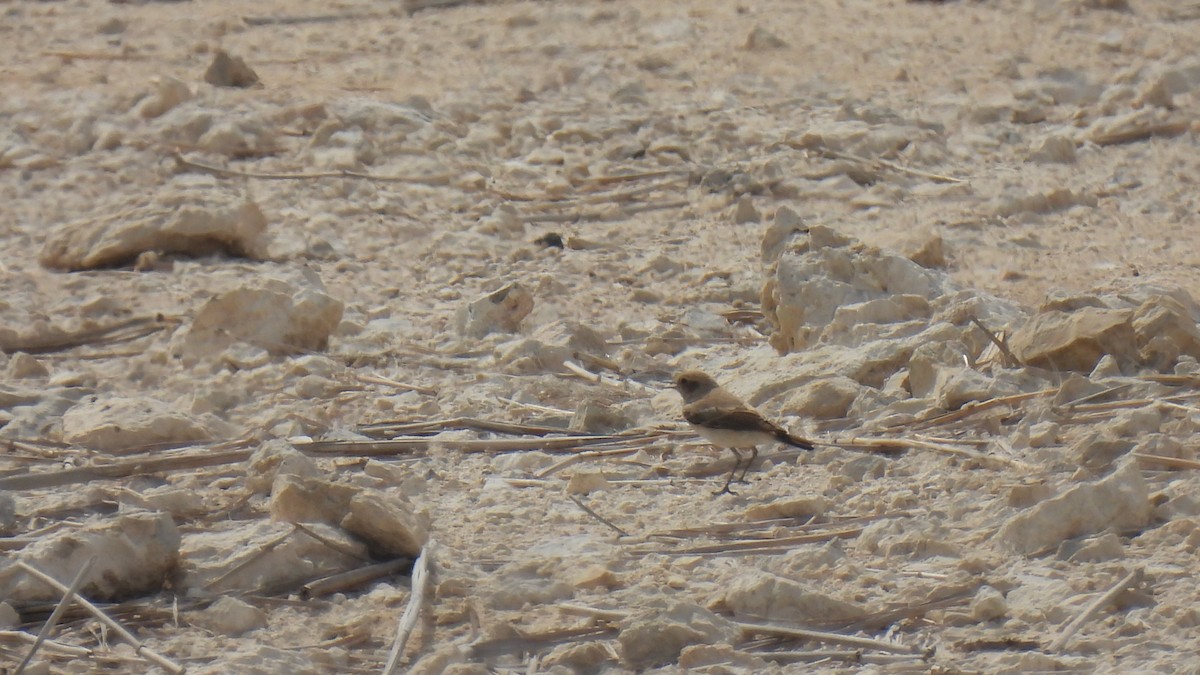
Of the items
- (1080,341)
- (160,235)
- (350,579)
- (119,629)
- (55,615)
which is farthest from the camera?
(160,235)

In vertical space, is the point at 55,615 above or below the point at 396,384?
above

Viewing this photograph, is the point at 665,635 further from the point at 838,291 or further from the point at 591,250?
the point at 591,250

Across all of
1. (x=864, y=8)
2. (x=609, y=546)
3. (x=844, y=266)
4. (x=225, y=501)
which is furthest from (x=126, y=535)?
(x=864, y=8)

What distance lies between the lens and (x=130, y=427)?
14.8ft

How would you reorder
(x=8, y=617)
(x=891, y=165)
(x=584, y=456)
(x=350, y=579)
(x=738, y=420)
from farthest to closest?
(x=891, y=165)
(x=584, y=456)
(x=738, y=420)
(x=350, y=579)
(x=8, y=617)

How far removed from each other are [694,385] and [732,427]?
36 cm

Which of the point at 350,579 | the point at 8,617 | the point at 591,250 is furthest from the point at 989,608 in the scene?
the point at 591,250

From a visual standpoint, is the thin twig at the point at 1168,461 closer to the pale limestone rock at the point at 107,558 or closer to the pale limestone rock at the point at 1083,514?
the pale limestone rock at the point at 1083,514

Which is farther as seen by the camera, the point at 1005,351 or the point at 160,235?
the point at 160,235

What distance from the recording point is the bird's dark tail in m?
4.14

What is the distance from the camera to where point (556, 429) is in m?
4.60

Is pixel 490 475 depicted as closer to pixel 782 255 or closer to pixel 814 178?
pixel 782 255

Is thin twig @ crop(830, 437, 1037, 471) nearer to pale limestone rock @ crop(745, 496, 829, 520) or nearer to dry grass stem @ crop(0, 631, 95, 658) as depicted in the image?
pale limestone rock @ crop(745, 496, 829, 520)

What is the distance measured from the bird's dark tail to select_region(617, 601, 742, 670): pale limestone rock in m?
0.93
